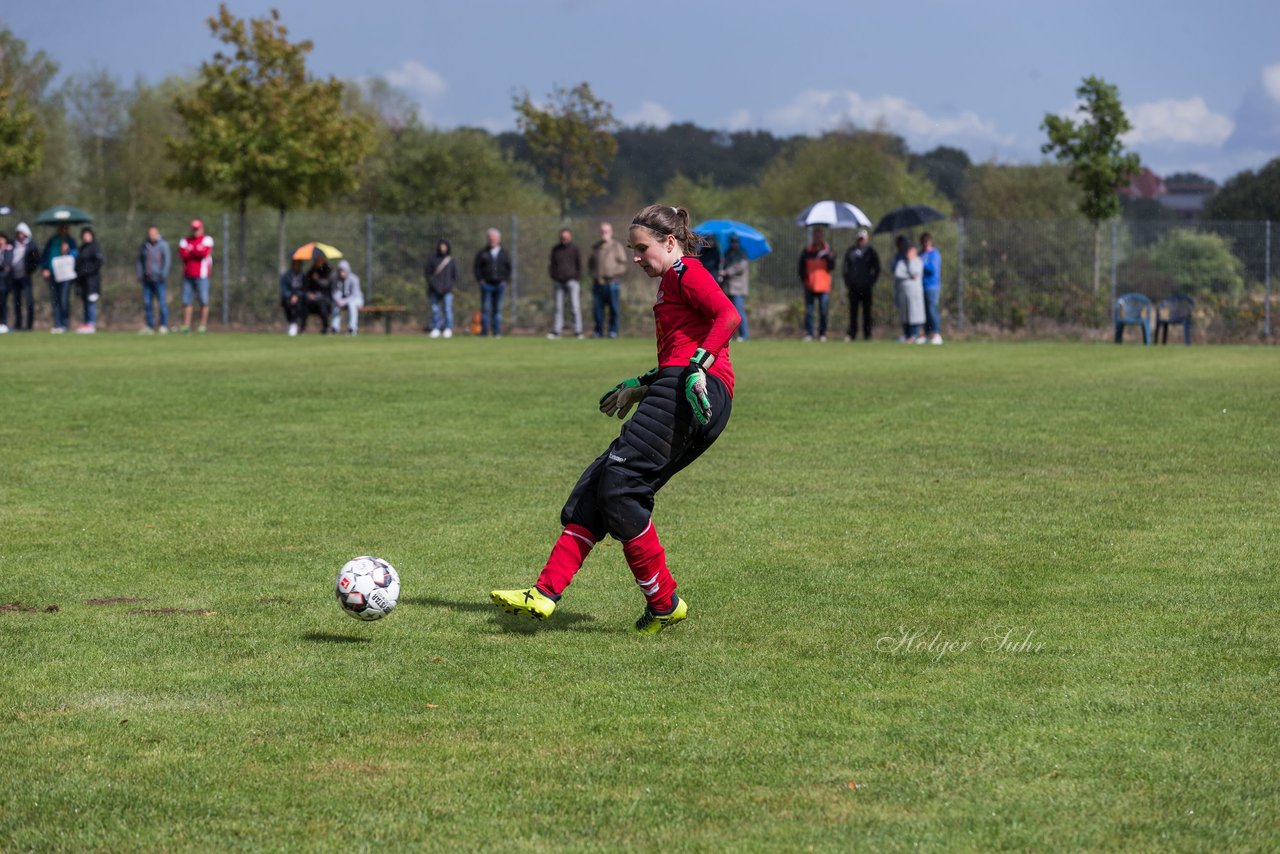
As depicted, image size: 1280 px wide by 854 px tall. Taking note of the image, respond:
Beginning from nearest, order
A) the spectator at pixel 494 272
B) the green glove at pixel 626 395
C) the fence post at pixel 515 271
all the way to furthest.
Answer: the green glove at pixel 626 395, the spectator at pixel 494 272, the fence post at pixel 515 271

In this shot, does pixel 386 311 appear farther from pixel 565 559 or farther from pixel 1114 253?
pixel 565 559

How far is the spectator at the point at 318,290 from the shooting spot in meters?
32.1

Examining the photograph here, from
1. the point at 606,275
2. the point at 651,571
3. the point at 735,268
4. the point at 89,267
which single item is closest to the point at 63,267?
the point at 89,267

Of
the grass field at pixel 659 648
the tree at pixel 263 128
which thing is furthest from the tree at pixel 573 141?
the grass field at pixel 659 648

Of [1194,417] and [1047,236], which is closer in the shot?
[1194,417]

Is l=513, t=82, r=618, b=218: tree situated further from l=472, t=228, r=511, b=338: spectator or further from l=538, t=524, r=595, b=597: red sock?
l=538, t=524, r=595, b=597: red sock

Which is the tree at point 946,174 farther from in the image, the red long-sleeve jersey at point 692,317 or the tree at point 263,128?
the red long-sleeve jersey at point 692,317

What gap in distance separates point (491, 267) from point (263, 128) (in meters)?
9.88

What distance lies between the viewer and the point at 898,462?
11.7 meters

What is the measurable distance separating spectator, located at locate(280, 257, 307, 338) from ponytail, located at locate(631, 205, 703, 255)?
26.0 m

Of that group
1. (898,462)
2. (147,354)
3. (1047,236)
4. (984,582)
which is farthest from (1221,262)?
(984,582)

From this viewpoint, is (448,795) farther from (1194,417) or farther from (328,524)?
(1194,417)

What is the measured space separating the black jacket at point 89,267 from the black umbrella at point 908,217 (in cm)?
1493

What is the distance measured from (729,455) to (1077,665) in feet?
21.1
